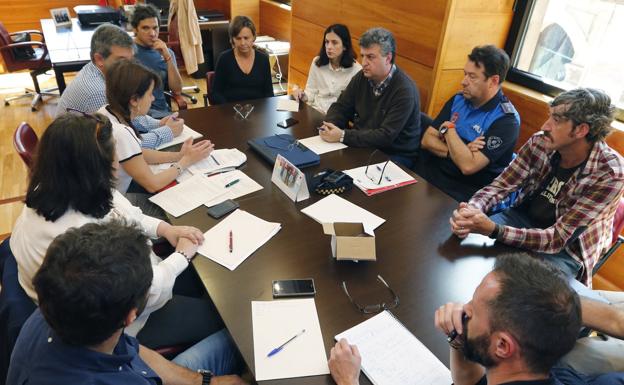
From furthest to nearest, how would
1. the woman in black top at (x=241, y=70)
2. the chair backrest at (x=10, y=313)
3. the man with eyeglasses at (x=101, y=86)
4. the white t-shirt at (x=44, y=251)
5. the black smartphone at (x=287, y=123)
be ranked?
the woman in black top at (x=241, y=70)
the black smartphone at (x=287, y=123)
the man with eyeglasses at (x=101, y=86)
the white t-shirt at (x=44, y=251)
the chair backrest at (x=10, y=313)

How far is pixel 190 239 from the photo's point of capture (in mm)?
1579

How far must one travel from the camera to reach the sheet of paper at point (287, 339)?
3.76 ft

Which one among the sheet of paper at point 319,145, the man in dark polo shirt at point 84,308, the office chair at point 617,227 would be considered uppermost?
the man in dark polo shirt at point 84,308

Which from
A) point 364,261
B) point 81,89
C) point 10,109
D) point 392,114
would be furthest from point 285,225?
point 10,109

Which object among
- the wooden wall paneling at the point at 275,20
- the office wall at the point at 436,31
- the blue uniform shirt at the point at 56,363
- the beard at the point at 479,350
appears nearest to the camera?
the blue uniform shirt at the point at 56,363

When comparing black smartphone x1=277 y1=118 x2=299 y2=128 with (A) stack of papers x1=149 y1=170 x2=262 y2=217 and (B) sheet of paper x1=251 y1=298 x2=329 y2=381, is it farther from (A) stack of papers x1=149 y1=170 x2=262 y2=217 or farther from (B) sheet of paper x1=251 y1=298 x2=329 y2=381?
(B) sheet of paper x1=251 y1=298 x2=329 y2=381

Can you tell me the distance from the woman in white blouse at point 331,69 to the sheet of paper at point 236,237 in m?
1.54

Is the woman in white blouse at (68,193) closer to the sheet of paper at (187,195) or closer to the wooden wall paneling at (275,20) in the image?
the sheet of paper at (187,195)

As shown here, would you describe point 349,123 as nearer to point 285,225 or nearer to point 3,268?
point 285,225

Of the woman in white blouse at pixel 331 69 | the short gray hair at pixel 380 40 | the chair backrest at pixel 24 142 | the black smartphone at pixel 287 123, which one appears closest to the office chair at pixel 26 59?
the chair backrest at pixel 24 142

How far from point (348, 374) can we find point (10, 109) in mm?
5293

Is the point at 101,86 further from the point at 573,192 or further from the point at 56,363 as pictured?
the point at 573,192

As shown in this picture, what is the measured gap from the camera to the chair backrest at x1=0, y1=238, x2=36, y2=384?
3.68 ft

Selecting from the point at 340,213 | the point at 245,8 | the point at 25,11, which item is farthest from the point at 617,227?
the point at 25,11
